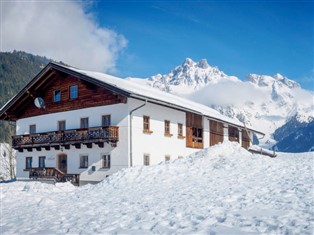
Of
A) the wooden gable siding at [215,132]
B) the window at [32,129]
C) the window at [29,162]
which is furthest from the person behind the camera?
the wooden gable siding at [215,132]

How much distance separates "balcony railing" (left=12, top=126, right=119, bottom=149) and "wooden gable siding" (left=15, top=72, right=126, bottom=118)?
215 cm

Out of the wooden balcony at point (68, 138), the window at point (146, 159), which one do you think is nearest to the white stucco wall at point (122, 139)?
the window at point (146, 159)

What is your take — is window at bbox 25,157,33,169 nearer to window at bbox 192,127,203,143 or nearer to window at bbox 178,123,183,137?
window at bbox 178,123,183,137

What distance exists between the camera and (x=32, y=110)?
30797 millimetres

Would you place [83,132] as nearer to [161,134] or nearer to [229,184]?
[161,134]

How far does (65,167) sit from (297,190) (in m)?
20.0

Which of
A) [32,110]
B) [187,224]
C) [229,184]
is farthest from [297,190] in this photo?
[32,110]

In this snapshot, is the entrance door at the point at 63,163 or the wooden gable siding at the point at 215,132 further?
the wooden gable siding at the point at 215,132

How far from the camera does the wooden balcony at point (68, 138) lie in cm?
2352

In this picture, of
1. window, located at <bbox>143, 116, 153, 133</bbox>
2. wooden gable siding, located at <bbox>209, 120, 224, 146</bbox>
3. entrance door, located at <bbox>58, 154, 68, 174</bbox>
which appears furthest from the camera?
wooden gable siding, located at <bbox>209, 120, 224, 146</bbox>

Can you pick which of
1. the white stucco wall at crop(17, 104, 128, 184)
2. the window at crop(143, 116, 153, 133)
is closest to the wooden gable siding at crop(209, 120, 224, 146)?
the window at crop(143, 116, 153, 133)

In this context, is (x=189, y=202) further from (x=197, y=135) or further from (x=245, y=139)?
(x=245, y=139)

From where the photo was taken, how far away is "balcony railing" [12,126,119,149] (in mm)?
23469

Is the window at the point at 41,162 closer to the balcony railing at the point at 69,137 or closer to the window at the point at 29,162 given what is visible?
the window at the point at 29,162
